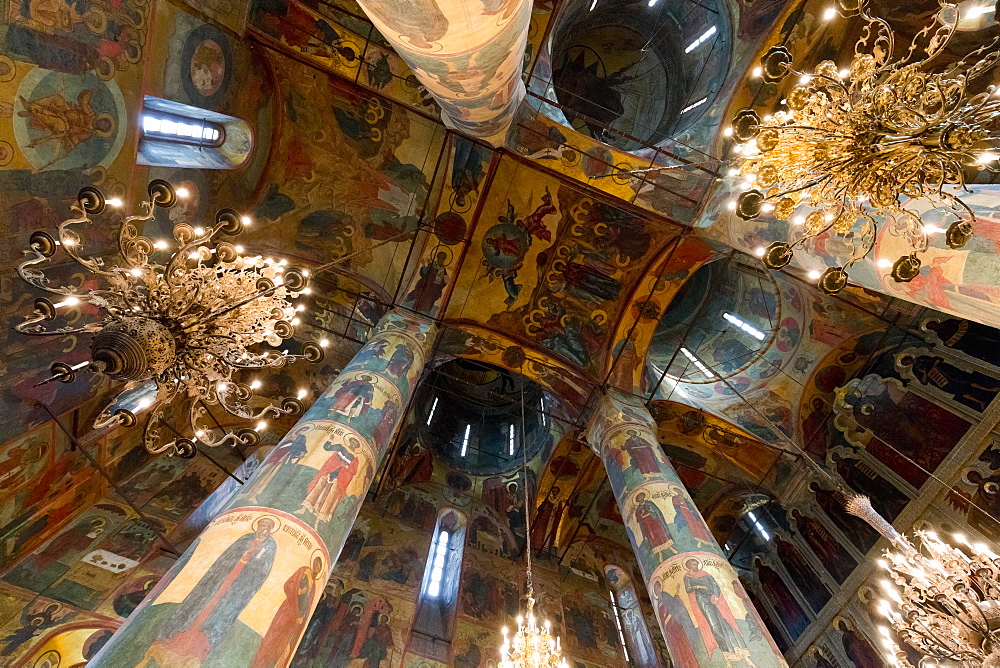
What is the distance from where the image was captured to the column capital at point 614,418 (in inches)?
323

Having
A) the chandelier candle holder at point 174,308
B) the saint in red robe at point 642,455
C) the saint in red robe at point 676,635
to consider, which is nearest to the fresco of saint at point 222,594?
the chandelier candle holder at point 174,308

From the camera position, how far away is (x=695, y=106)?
10.4m

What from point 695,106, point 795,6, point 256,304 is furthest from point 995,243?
point 695,106

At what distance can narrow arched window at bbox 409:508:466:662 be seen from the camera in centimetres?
805

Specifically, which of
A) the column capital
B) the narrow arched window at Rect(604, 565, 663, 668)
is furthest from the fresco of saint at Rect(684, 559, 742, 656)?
the narrow arched window at Rect(604, 565, 663, 668)

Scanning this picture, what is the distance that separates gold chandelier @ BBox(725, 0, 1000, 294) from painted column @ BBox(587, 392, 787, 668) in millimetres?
3314

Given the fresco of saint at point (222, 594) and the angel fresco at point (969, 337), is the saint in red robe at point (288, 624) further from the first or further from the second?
the angel fresco at point (969, 337)

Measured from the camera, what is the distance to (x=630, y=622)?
10.4 meters

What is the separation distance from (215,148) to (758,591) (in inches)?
537

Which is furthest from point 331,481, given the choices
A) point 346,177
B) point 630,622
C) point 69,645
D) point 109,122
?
point 630,622

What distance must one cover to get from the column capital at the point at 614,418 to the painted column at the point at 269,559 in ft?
13.2

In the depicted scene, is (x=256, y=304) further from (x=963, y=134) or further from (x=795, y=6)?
(x=795, y=6)

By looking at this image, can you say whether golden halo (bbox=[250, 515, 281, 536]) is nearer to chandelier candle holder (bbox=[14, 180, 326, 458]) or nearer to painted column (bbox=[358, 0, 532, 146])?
chandelier candle holder (bbox=[14, 180, 326, 458])

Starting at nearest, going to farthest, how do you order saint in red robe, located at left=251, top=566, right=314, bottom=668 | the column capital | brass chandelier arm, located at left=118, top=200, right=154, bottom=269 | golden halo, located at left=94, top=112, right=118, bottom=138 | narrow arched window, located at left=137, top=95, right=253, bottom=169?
1. saint in red robe, located at left=251, top=566, right=314, bottom=668
2. brass chandelier arm, located at left=118, top=200, right=154, bottom=269
3. golden halo, located at left=94, top=112, right=118, bottom=138
4. narrow arched window, located at left=137, top=95, right=253, bottom=169
5. the column capital
